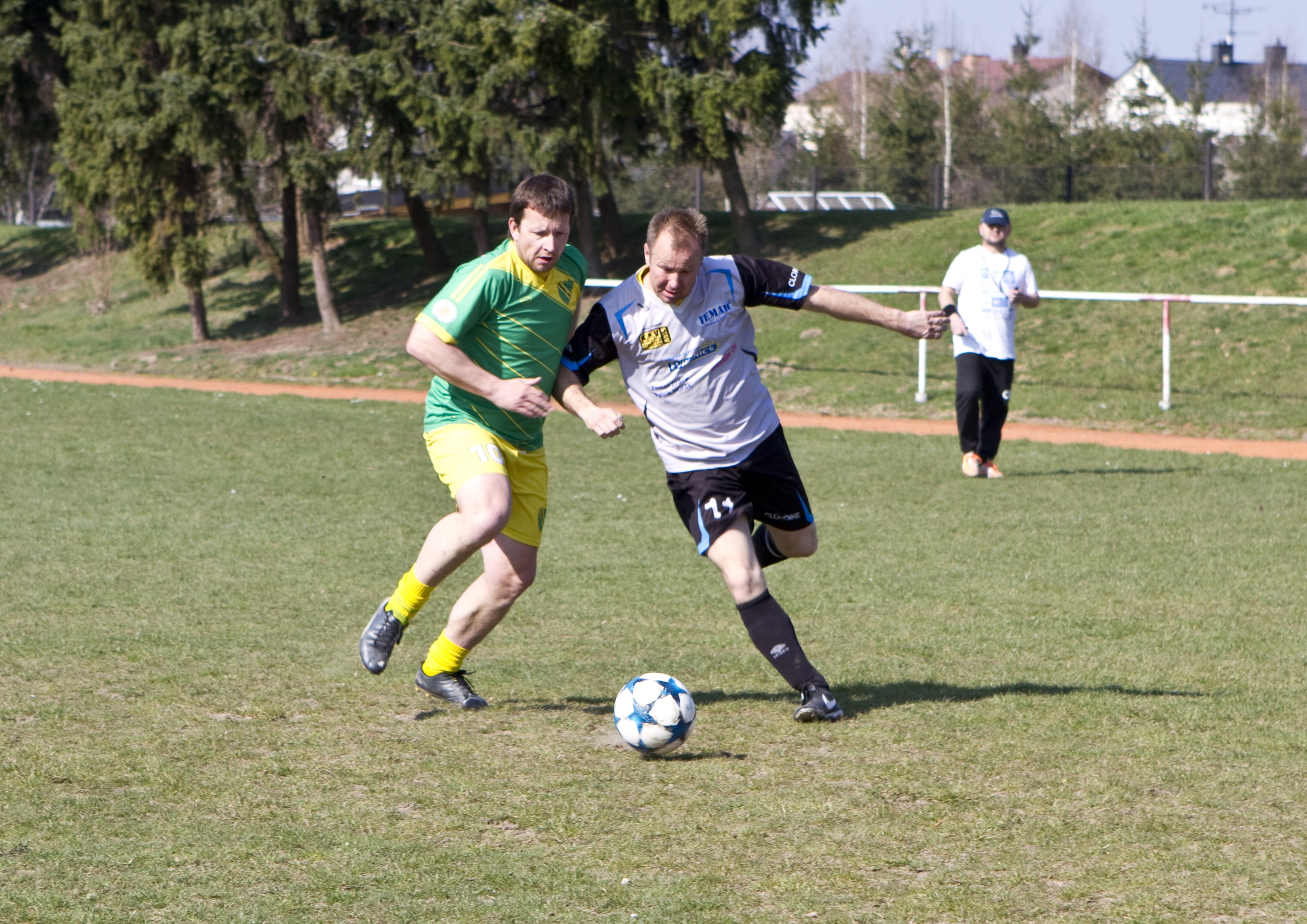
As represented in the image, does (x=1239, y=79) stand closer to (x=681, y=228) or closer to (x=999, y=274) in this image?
(x=999, y=274)

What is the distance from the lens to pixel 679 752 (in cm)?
475

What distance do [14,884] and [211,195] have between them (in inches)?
1018

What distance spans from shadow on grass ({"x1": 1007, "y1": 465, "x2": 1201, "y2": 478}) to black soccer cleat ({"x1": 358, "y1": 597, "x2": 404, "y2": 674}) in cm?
765

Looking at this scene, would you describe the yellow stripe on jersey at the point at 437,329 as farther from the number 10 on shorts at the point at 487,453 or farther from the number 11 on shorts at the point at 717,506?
the number 11 on shorts at the point at 717,506

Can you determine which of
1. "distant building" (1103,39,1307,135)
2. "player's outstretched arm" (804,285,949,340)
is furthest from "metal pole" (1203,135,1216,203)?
"player's outstretched arm" (804,285,949,340)

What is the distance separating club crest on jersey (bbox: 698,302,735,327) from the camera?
16.8ft

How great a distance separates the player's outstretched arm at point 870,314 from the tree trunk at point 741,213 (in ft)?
73.2

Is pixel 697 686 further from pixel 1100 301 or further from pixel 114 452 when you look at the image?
pixel 1100 301

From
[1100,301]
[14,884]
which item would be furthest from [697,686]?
[1100,301]

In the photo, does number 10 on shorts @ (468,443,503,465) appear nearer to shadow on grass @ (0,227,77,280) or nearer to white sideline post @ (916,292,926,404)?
white sideline post @ (916,292,926,404)

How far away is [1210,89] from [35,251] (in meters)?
41.6

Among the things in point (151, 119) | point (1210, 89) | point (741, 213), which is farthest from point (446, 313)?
point (1210, 89)

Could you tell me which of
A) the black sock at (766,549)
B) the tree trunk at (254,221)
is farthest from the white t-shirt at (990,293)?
the tree trunk at (254,221)

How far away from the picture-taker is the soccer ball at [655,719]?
182 inches
